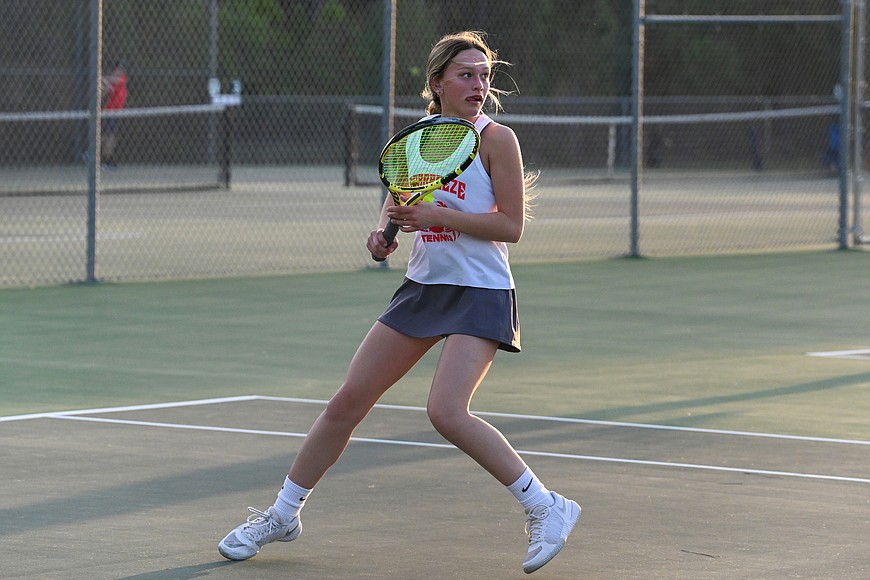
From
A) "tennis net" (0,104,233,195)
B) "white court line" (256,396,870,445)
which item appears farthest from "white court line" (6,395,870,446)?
"tennis net" (0,104,233,195)

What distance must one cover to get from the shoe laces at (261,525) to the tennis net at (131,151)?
20.4 meters

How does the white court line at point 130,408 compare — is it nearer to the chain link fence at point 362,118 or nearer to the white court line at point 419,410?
the white court line at point 419,410

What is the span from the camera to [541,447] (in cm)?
764

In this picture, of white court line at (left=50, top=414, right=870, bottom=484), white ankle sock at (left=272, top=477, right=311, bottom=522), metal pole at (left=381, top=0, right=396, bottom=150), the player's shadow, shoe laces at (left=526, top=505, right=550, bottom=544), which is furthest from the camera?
metal pole at (left=381, top=0, right=396, bottom=150)

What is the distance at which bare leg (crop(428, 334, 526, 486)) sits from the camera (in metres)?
5.53

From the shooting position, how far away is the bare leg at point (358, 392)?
5691 millimetres

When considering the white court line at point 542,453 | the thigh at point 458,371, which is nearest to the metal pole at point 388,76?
the white court line at point 542,453

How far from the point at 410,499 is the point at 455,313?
119cm

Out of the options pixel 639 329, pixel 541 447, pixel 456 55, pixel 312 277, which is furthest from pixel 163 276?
pixel 456 55

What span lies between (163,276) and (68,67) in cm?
1611

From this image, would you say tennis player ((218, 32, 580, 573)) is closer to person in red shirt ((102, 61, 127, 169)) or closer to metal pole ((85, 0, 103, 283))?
metal pole ((85, 0, 103, 283))

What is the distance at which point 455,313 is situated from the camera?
18.5 feet

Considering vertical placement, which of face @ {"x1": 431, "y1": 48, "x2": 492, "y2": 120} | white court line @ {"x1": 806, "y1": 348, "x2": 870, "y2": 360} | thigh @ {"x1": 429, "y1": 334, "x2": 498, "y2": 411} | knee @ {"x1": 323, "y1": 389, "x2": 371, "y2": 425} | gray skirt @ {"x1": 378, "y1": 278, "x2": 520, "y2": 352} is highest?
face @ {"x1": 431, "y1": 48, "x2": 492, "y2": 120}

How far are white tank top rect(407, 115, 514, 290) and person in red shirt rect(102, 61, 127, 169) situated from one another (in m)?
20.8
